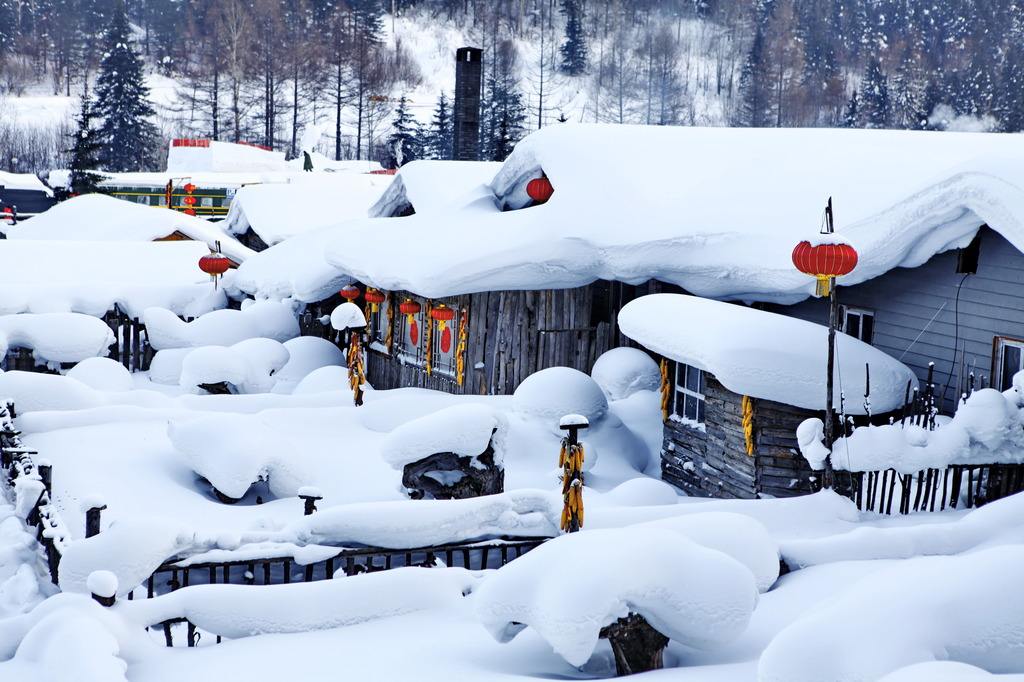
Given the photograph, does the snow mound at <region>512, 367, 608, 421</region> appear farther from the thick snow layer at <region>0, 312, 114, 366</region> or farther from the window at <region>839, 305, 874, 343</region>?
the thick snow layer at <region>0, 312, 114, 366</region>

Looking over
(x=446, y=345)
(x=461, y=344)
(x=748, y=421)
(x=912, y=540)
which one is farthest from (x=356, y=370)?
(x=912, y=540)

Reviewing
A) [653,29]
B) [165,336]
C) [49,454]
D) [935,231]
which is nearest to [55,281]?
[165,336]

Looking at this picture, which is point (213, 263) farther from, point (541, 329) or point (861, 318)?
point (861, 318)

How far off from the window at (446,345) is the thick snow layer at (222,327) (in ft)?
16.6

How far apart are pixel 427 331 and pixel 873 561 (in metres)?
12.0

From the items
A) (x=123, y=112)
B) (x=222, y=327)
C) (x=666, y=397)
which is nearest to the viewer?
(x=666, y=397)

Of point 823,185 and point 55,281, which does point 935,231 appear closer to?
point 823,185

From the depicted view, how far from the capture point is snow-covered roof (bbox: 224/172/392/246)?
3022 centimetres

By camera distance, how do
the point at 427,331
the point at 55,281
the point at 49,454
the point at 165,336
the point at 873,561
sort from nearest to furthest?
the point at 873,561
the point at 49,454
the point at 427,331
the point at 165,336
the point at 55,281

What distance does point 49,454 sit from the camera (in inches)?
519

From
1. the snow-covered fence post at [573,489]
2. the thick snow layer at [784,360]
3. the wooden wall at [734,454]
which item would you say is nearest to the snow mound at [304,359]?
the wooden wall at [734,454]

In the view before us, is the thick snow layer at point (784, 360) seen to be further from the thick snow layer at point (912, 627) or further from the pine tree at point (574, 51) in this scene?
the pine tree at point (574, 51)

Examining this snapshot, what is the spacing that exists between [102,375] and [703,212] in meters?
10.7

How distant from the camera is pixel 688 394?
1502cm
